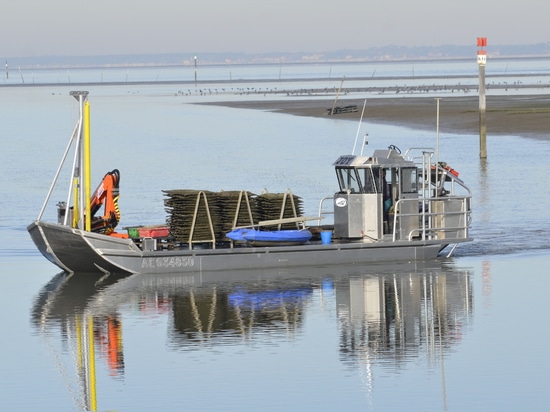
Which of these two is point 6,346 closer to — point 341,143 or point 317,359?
point 317,359

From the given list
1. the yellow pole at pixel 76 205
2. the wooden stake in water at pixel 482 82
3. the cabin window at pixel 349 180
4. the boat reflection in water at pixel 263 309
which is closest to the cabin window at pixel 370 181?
the cabin window at pixel 349 180

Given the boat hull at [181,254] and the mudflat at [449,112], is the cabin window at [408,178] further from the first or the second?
the mudflat at [449,112]

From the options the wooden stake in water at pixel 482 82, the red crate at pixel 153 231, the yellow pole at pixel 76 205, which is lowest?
the red crate at pixel 153 231

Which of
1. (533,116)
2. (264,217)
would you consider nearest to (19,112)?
(533,116)

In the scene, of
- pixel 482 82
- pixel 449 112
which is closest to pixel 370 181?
pixel 482 82

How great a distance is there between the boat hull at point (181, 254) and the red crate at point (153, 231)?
42 cm

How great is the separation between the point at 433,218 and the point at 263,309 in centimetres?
611

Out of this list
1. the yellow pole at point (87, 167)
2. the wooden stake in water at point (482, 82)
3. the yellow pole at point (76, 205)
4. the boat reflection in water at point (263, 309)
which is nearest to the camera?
the boat reflection in water at point (263, 309)

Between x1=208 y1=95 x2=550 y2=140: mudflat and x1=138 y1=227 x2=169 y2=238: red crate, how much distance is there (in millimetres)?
40609

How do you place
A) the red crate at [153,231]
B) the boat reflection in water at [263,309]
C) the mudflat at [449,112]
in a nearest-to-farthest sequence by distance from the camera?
the boat reflection in water at [263,309] < the red crate at [153,231] < the mudflat at [449,112]

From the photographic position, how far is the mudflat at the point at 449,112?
71562 mm

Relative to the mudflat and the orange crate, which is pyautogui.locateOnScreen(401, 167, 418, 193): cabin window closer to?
the orange crate

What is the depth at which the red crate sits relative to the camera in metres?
26.0

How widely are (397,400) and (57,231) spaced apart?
10776mm
